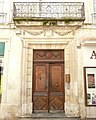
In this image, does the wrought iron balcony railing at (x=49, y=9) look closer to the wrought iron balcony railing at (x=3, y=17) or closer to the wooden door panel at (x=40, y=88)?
the wrought iron balcony railing at (x=3, y=17)

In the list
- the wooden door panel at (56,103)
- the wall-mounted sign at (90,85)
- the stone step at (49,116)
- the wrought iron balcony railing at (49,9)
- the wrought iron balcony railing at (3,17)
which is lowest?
the stone step at (49,116)

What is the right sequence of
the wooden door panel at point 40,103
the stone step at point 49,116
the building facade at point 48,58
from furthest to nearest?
the wooden door panel at point 40,103, the building facade at point 48,58, the stone step at point 49,116

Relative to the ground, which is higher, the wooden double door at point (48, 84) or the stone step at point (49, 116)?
the wooden double door at point (48, 84)

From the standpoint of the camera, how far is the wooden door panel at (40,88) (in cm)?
836

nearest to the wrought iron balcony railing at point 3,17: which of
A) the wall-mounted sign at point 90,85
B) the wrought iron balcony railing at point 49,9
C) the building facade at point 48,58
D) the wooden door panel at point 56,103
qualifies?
the building facade at point 48,58

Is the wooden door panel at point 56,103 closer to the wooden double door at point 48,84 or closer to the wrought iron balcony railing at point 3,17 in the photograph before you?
the wooden double door at point 48,84

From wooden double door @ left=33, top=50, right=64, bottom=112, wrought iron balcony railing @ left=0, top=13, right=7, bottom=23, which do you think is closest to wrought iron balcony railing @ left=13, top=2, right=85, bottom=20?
wrought iron balcony railing @ left=0, top=13, right=7, bottom=23

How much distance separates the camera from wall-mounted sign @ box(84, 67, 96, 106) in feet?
26.8

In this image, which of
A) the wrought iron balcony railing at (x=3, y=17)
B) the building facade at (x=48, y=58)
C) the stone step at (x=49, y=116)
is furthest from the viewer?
the wrought iron balcony railing at (x=3, y=17)

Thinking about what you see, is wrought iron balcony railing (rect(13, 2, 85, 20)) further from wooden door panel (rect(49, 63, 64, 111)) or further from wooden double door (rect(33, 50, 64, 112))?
wooden door panel (rect(49, 63, 64, 111))

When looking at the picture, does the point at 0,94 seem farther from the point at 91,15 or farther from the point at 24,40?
the point at 91,15

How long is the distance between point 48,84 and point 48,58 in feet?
3.70

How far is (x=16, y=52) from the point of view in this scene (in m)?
8.40

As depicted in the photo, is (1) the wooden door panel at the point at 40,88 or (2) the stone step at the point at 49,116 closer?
(2) the stone step at the point at 49,116
